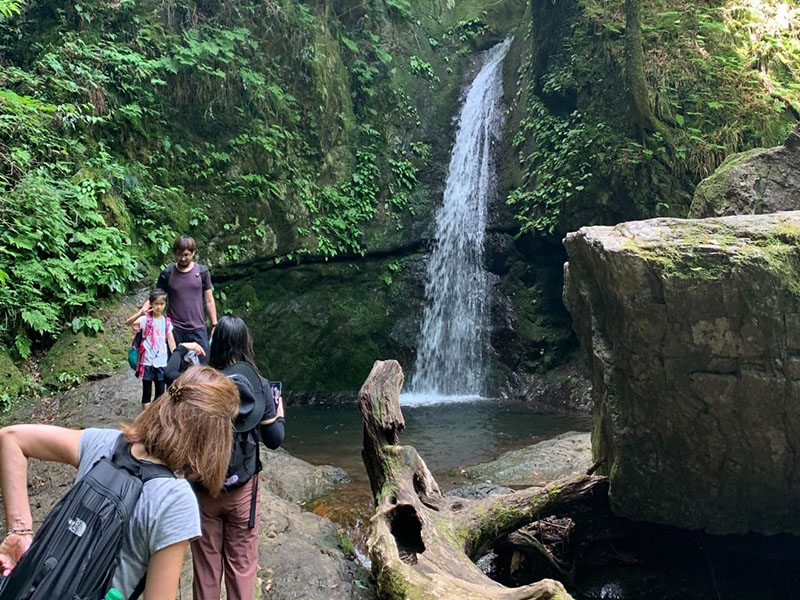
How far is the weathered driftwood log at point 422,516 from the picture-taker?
3342mm

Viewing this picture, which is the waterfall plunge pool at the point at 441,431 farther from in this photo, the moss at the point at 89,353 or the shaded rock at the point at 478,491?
the moss at the point at 89,353

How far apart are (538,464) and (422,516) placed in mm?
2689

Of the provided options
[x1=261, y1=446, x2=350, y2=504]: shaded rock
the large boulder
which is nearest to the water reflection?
[x1=261, y1=446, x2=350, y2=504]: shaded rock

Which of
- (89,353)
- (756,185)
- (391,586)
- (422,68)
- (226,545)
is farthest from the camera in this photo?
(422,68)

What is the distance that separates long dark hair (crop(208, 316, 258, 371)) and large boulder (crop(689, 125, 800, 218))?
5339mm

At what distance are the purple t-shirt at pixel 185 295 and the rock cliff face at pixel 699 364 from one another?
3.33 meters

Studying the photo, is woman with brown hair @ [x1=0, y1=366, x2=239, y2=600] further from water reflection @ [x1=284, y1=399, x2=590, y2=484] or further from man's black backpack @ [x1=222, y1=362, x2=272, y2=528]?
water reflection @ [x1=284, y1=399, x2=590, y2=484]

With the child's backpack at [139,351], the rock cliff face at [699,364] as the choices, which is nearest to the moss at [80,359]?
the child's backpack at [139,351]

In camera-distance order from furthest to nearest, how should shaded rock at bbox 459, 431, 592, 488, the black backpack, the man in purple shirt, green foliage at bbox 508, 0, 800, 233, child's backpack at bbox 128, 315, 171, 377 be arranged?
green foliage at bbox 508, 0, 800, 233, shaded rock at bbox 459, 431, 592, 488, child's backpack at bbox 128, 315, 171, 377, the man in purple shirt, the black backpack

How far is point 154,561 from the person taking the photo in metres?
1.47

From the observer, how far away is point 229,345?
9.32 ft

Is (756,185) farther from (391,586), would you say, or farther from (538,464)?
(391,586)

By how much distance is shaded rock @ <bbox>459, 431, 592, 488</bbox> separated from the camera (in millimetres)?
6023

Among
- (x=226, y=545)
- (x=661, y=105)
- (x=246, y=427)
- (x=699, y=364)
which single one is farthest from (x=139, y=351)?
(x=661, y=105)
